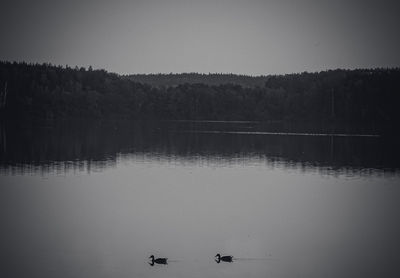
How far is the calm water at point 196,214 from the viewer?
2250cm

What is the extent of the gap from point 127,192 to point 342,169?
2328 centimetres

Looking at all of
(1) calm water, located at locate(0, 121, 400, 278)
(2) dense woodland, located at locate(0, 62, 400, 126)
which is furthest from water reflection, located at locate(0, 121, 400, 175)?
(2) dense woodland, located at locate(0, 62, 400, 126)

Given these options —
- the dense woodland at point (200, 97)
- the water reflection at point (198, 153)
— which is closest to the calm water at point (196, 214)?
the water reflection at point (198, 153)

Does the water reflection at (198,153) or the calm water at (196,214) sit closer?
the calm water at (196,214)

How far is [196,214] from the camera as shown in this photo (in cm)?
3153

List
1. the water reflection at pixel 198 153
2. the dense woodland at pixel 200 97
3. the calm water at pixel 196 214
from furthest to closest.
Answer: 1. the dense woodland at pixel 200 97
2. the water reflection at pixel 198 153
3. the calm water at pixel 196 214

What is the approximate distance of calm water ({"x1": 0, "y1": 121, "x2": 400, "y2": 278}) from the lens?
73.8 feet

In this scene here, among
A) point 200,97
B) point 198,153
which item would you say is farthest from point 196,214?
point 200,97

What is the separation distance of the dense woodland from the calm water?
8813 centimetres

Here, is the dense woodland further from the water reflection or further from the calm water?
the calm water

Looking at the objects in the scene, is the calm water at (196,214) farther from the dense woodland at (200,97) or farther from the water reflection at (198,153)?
the dense woodland at (200,97)

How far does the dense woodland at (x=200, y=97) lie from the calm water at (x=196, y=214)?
8813 centimetres

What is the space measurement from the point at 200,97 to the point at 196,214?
145m

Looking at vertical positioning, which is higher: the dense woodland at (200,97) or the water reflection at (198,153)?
the dense woodland at (200,97)
